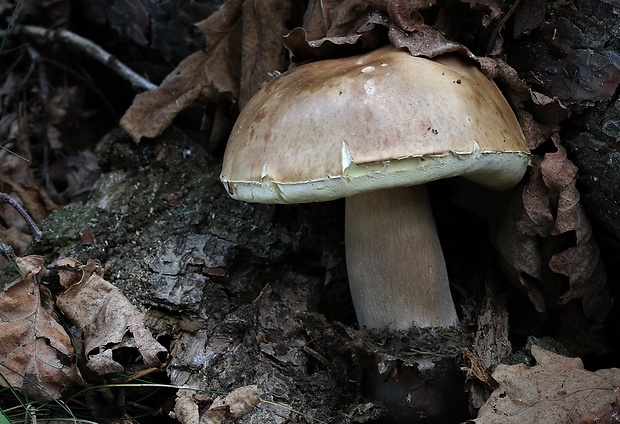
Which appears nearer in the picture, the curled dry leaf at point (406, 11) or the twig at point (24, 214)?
the curled dry leaf at point (406, 11)

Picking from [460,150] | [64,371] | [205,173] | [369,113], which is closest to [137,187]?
[205,173]

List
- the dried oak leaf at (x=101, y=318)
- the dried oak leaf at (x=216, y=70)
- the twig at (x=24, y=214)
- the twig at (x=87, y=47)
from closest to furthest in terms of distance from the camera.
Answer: the dried oak leaf at (x=101, y=318) < the twig at (x=24, y=214) < the dried oak leaf at (x=216, y=70) < the twig at (x=87, y=47)

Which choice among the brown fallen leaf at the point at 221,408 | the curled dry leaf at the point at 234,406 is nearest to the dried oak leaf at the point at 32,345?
the brown fallen leaf at the point at 221,408

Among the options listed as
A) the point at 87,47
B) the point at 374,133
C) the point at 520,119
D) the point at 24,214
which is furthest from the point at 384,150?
the point at 87,47

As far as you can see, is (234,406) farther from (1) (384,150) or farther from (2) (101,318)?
(1) (384,150)

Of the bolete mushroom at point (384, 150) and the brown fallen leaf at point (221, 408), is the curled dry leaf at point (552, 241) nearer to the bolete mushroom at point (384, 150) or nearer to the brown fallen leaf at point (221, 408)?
the bolete mushroom at point (384, 150)

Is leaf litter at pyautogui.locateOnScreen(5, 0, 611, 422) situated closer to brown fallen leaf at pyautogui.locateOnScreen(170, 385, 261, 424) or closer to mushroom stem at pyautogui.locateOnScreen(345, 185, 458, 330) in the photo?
brown fallen leaf at pyautogui.locateOnScreen(170, 385, 261, 424)
